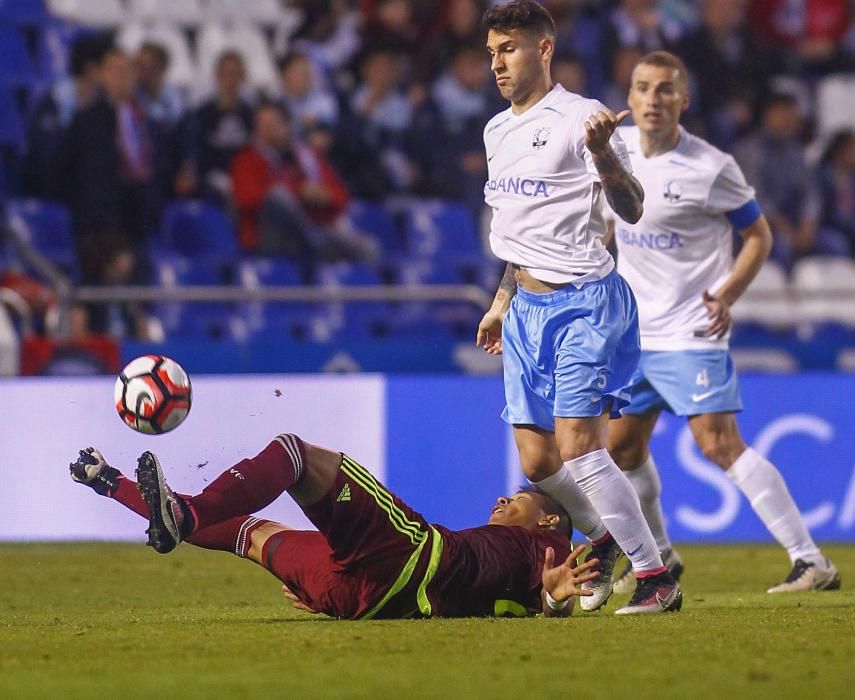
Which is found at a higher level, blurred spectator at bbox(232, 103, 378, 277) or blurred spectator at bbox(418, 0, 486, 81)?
blurred spectator at bbox(418, 0, 486, 81)

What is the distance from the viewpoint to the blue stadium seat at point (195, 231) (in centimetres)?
1357

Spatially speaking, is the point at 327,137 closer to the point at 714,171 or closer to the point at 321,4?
the point at 321,4

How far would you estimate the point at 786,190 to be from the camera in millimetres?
16188

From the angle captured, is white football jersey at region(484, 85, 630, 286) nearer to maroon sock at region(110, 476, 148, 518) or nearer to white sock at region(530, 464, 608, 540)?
white sock at region(530, 464, 608, 540)

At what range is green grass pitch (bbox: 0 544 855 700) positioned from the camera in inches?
185

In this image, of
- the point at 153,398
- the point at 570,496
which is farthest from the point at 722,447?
the point at 153,398

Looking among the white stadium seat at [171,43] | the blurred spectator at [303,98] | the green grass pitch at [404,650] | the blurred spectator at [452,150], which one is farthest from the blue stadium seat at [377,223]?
the green grass pitch at [404,650]

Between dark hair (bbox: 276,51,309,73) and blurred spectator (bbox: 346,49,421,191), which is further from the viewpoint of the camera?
blurred spectator (bbox: 346,49,421,191)

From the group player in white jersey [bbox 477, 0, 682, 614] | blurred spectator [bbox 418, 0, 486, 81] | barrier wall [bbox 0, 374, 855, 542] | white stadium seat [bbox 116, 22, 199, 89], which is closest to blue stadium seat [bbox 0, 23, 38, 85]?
white stadium seat [bbox 116, 22, 199, 89]

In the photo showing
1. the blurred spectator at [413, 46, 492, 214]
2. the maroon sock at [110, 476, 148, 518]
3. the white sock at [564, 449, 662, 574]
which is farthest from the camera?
the blurred spectator at [413, 46, 492, 214]

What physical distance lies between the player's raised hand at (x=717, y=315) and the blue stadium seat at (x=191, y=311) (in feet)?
17.4

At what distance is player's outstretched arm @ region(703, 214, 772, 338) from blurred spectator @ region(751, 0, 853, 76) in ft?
33.6

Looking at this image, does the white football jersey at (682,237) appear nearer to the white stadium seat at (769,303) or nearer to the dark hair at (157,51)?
the white stadium seat at (769,303)

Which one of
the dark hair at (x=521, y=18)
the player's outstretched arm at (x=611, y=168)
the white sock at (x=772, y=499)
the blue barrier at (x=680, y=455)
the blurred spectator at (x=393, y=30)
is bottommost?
the blue barrier at (x=680, y=455)
